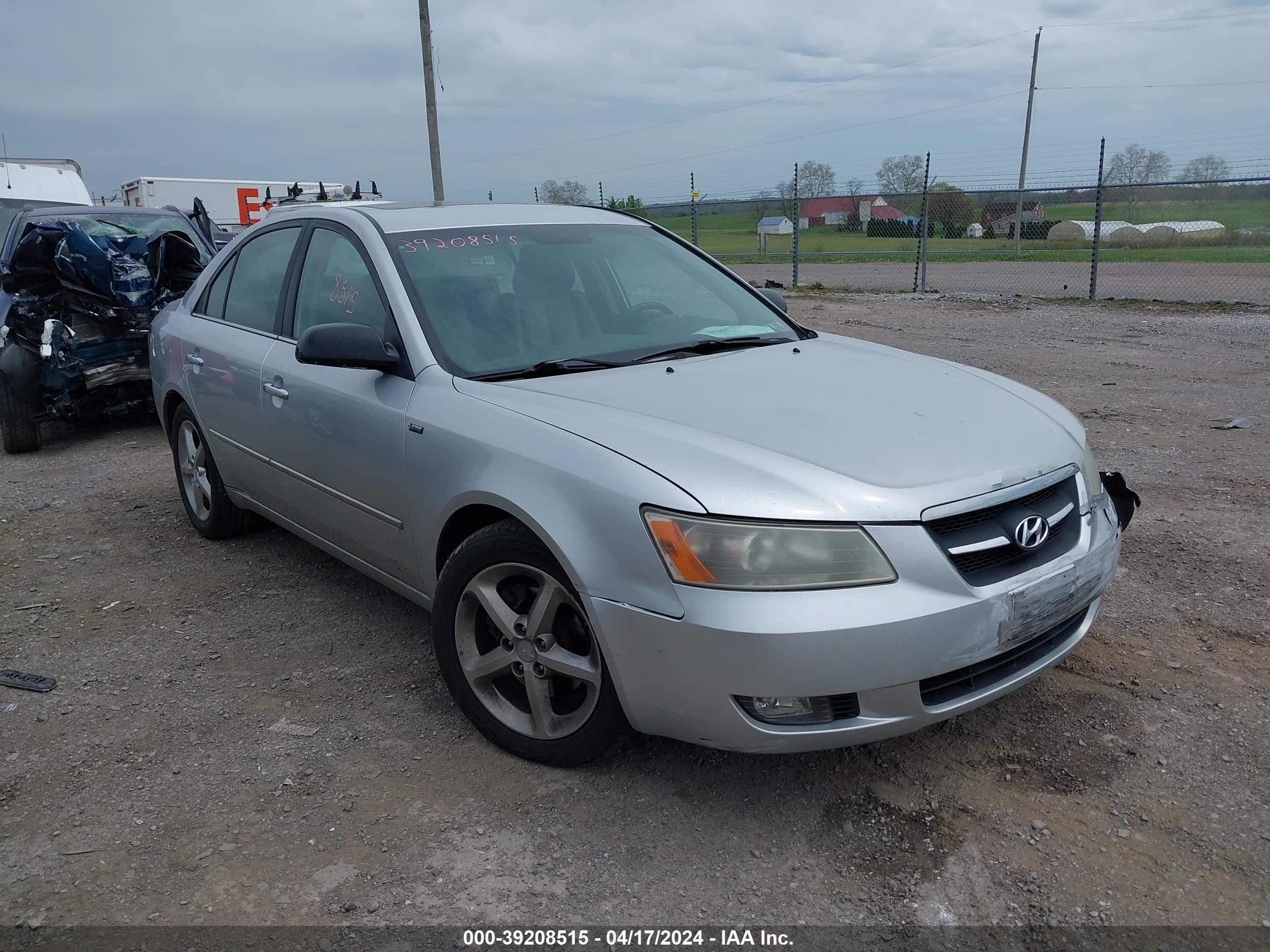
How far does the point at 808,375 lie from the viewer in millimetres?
3240

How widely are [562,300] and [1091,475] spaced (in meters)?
1.85

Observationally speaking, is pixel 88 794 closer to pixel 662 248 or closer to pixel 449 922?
pixel 449 922

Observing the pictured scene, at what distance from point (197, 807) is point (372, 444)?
122 centimetres

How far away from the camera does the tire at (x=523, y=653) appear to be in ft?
8.91

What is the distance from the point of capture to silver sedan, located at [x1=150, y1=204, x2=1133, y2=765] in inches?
93.4

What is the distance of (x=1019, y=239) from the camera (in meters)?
20.0

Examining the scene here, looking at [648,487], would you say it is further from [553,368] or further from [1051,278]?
[1051,278]

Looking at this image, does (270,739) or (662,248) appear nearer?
(270,739)

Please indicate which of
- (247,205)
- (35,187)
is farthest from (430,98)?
(35,187)

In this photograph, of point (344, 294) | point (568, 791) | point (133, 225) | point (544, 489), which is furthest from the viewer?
point (133, 225)

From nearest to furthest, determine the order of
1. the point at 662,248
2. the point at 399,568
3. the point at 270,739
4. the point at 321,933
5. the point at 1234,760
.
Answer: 1. the point at 321,933
2. the point at 1234,760
3. the point at 270,739
4. the point at 399,568
5. the point at 662,248

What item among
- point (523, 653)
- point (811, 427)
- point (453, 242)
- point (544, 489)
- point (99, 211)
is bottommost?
point (523, 653)

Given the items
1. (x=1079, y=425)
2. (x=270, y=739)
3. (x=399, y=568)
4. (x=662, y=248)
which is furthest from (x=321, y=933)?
(x=662, y=248)

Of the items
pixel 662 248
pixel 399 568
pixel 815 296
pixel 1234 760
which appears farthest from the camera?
pixel 815 296
